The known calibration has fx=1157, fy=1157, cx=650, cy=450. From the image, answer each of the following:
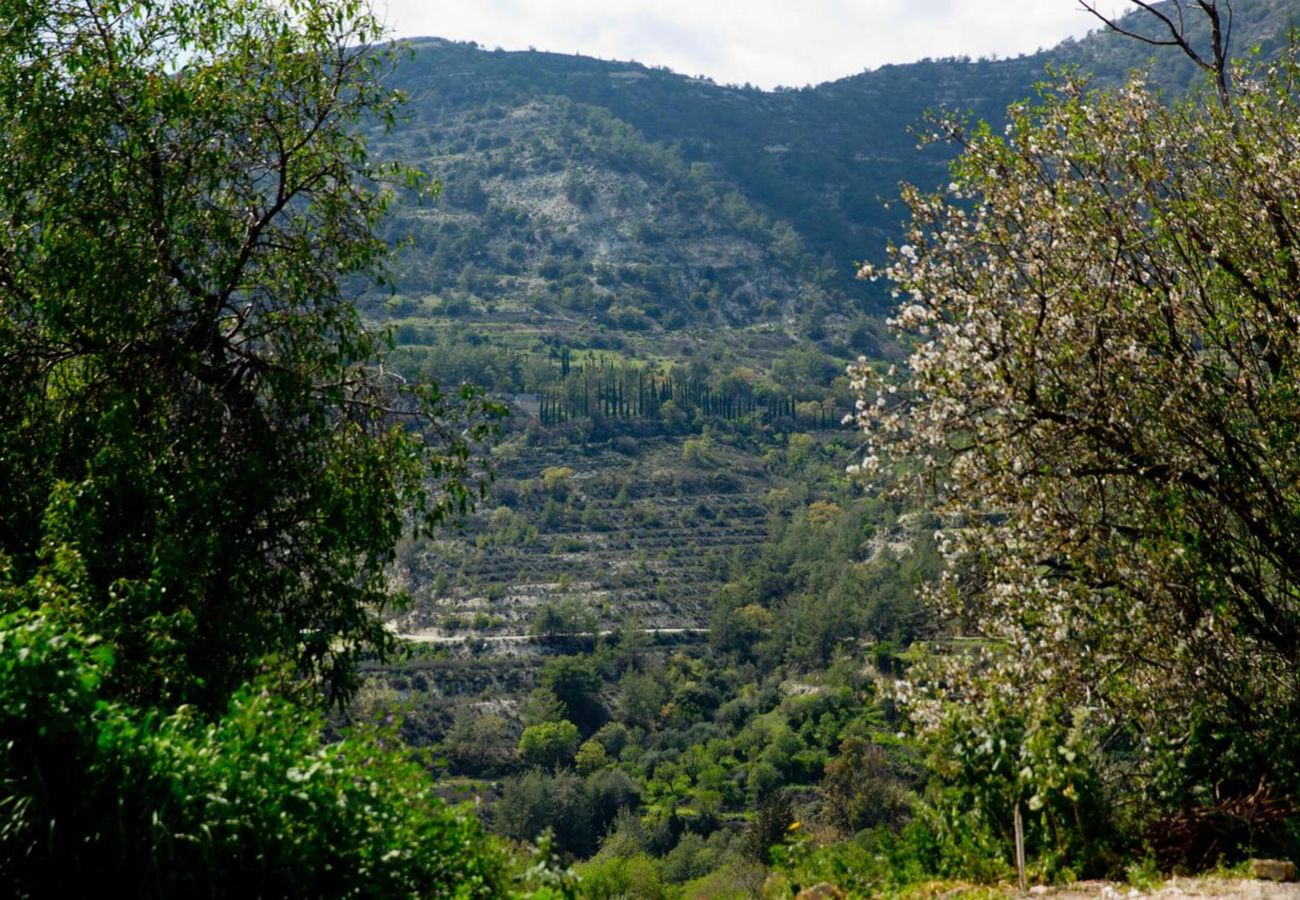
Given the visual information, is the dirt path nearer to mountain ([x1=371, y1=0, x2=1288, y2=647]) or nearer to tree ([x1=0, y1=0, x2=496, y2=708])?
tree ([x1=0, y1=0, x2=496, y2=708])

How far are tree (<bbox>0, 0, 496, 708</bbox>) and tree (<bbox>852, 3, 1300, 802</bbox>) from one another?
395cm

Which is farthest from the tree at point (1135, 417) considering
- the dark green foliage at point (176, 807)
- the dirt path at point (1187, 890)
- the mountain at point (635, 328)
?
the mountain at point (635, 328)

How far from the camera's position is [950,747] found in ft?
26.1

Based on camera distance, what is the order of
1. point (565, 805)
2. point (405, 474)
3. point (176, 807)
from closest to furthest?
point (176, 807) < point (405, 474) < point (565, 805)

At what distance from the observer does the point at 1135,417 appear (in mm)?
8039

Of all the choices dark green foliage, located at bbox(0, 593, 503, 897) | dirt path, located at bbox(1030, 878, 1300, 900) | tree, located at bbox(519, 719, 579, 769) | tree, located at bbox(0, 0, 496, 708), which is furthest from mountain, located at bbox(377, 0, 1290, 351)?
dark green foliage, located at bbox(0, 593, 503, 897)

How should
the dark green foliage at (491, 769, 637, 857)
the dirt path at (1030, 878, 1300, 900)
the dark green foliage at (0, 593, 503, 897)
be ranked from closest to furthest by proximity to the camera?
the dark green foliage at (0, 593, 503, 897) < the dirt path at (1030, 878, 1300, 900) < the dark green foliage at (491, 769, 637, 857)

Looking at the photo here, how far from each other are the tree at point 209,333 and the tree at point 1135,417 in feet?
13.0

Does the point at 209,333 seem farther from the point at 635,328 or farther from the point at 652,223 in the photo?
the point at 652,223

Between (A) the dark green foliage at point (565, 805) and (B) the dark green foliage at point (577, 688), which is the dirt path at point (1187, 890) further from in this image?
(B) the dark green foliage at point (577, 688)

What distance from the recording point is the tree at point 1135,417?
7.82 meters

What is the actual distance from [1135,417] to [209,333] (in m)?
6.62

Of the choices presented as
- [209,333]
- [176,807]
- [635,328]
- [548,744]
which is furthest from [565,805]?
[635,328]

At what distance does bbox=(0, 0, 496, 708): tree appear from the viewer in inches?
300
